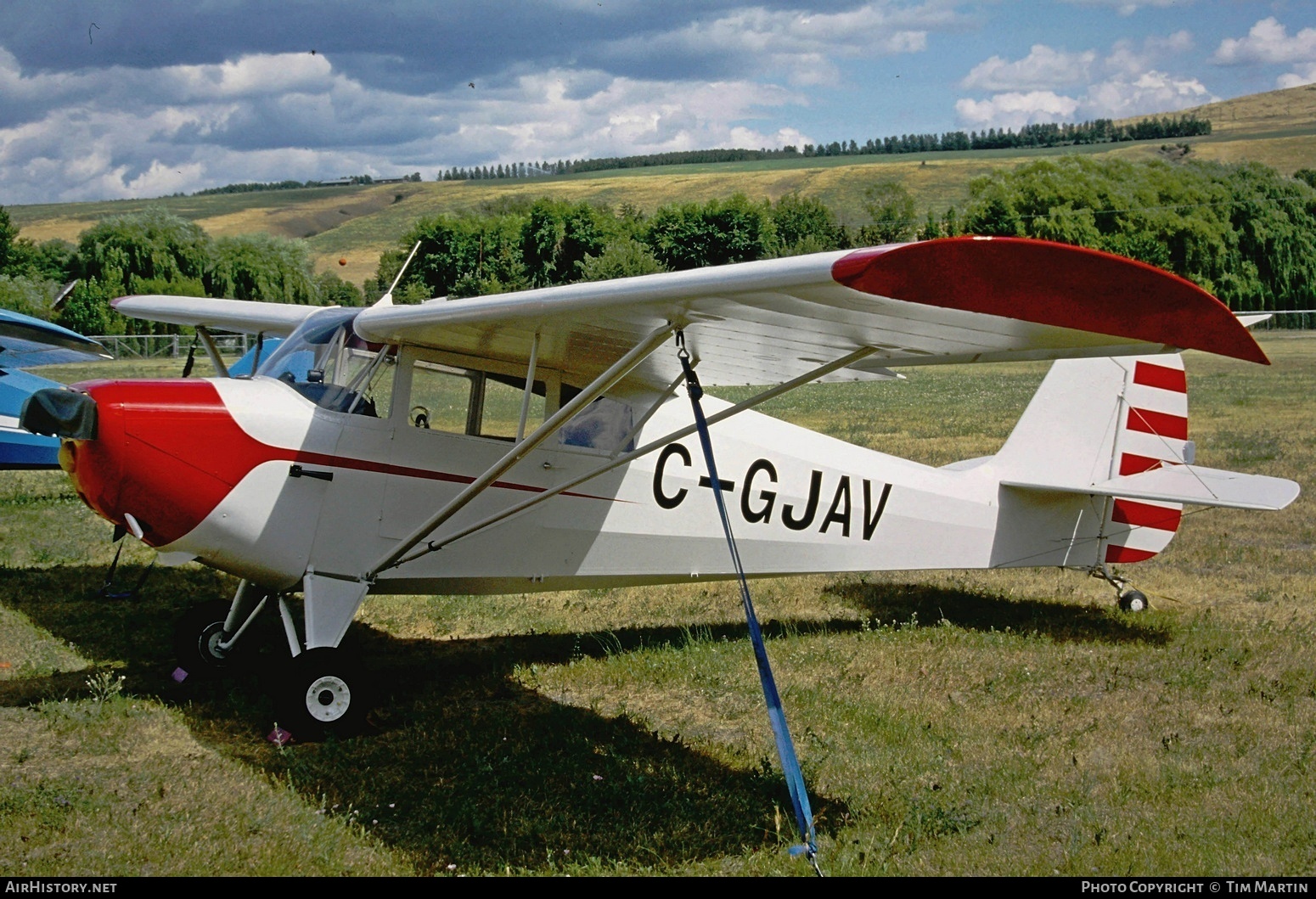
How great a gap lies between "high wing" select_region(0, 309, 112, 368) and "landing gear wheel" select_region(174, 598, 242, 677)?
4.65 m

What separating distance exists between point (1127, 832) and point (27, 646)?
6969 mm

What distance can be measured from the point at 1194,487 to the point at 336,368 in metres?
5.58

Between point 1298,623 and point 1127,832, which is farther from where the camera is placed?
point 1298,623

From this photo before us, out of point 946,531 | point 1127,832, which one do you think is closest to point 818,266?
point 1127,832

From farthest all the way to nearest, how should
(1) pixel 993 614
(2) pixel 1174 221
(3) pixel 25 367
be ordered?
(2) pixel 1174 221 → (3) pixel 25 367 → (1) pixel 993 614

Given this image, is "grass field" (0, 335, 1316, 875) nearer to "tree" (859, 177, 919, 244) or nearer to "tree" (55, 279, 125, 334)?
"tree" (55, 279, 125, 334)

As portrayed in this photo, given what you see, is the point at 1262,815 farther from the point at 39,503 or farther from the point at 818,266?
the point at 39,503

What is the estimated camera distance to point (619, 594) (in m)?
9.28

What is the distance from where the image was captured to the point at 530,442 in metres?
5.41

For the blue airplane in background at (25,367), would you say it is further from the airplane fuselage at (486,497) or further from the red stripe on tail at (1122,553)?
the red stripe on tail at (1122,553)

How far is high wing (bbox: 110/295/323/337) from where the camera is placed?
805cm

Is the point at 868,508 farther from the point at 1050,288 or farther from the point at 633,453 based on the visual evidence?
the point at 1050,288

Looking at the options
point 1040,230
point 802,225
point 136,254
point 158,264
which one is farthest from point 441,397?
point 802,225

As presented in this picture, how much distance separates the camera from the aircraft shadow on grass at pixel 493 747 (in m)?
4.65
